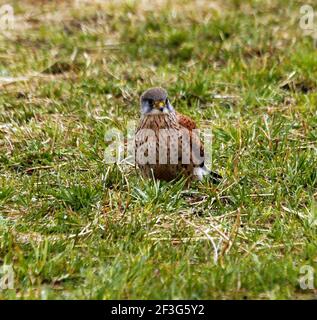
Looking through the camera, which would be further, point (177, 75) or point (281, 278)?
point (177, 75)

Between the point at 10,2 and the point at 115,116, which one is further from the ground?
the point at 10,2

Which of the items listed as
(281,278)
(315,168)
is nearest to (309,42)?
(315,168)

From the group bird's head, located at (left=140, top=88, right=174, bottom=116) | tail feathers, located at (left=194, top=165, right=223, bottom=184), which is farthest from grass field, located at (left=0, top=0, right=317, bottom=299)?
bird's head, located at (left=140, top=88, right=174, bottom=116)

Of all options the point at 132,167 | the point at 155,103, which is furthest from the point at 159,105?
the point at 132,167

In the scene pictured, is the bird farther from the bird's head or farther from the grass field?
the grass field

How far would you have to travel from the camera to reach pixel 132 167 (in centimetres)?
649

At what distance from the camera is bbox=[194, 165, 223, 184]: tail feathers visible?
623cm

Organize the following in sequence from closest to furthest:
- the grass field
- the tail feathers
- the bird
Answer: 1. the grass field
2. the bird
3. the tail feathers

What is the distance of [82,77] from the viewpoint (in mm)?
8148

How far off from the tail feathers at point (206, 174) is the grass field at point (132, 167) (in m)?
0.08
